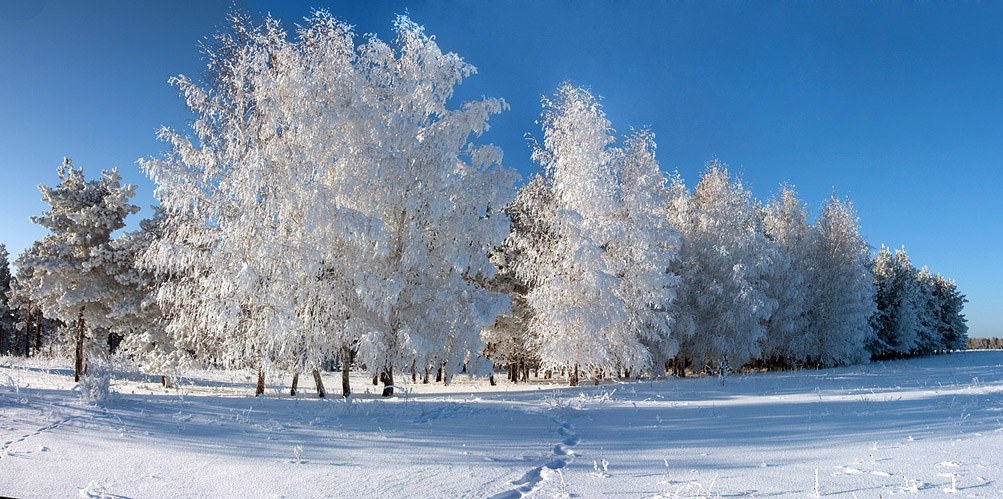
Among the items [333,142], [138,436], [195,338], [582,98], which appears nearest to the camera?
[138,436]

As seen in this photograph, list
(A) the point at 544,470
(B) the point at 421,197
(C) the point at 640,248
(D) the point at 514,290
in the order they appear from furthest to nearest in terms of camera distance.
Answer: (D) the point at 514,290 < (C) the point at 640,248 < (B) the point at 421,197 < (A) the point at 544,470

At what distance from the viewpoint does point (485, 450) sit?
637 centimetres

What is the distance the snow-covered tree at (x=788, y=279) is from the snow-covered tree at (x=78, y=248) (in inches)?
1210

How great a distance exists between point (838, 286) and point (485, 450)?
116 ft

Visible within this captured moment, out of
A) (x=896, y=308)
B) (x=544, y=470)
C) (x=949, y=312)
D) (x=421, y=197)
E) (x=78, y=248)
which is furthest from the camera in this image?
(x=949, y=312)

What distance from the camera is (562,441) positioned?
7117mm

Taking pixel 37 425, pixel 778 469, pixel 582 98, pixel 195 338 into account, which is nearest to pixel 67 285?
pixel 195 338

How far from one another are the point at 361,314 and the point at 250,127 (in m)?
6.09

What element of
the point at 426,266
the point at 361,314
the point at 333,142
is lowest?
the point at 361,314

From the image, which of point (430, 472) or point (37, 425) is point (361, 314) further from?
point (430, 472)

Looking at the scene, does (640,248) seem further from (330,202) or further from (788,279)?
(788,279)

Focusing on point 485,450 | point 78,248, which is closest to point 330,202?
point 485,450

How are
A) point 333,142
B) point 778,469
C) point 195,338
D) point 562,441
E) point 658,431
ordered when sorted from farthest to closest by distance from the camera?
point 195,338 < point 333,142 < point 658,431 < point 562,441 < point 778,469

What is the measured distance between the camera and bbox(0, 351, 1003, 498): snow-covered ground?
4.51 meters
